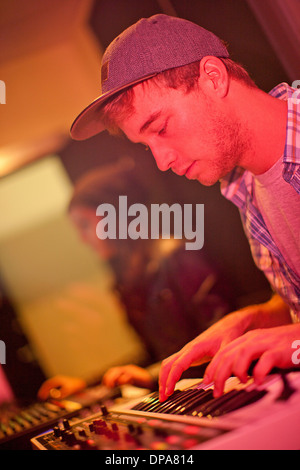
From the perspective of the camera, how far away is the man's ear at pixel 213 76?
1.06 meters

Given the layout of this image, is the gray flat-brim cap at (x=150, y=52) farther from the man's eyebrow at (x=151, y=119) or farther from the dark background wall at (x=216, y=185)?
the dark background wall at (x=216, y=185)

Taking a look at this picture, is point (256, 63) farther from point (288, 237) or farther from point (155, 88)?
point (288, 237)

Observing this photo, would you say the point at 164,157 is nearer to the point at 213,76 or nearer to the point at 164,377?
the point at 213,76

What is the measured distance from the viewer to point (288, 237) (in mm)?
1183

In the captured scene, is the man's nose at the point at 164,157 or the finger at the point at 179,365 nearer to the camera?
the finger at the point at 179,365

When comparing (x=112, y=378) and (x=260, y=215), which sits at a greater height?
(x=260, y=215)

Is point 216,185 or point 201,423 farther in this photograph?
point 216,185

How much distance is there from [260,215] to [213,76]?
498 mm

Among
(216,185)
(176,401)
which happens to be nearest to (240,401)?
(176,401)

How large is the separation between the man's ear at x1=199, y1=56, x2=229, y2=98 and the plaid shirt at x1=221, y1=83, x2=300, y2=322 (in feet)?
0.69

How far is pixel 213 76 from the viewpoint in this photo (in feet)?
3.53

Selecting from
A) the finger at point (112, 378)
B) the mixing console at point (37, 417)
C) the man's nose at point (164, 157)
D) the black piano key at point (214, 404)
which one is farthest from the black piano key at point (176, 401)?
the man's nose at point (164, 157)

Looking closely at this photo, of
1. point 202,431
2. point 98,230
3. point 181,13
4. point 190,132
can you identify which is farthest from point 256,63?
point 98,230

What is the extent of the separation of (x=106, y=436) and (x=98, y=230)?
2.34m
